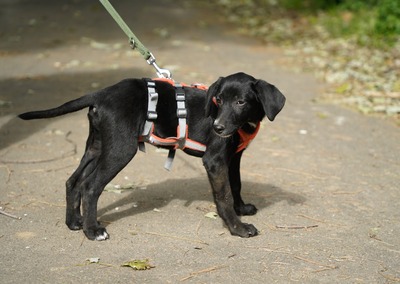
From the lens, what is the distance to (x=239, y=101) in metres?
4.89

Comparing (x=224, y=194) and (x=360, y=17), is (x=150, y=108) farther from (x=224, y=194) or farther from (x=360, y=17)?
(x=360, y=17)

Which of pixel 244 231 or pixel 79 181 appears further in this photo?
pixel 79 181

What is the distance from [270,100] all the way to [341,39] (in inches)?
353

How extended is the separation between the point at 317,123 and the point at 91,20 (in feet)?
26.3

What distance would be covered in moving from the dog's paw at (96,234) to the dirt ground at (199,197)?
5 centimetres

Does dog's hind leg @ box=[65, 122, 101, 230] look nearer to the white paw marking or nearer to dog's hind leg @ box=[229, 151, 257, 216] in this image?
the white paw marking

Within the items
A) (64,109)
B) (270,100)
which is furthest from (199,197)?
(64,109)

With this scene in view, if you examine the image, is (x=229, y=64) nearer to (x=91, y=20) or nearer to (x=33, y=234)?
(x=91, y=20)

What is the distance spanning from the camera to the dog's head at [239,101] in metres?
4.82

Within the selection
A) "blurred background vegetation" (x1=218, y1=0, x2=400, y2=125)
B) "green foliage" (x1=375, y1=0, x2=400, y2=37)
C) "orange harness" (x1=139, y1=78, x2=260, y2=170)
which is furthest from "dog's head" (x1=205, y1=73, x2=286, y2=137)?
"green foliage" (x1=375, y1=0, x2=400, y2=37)

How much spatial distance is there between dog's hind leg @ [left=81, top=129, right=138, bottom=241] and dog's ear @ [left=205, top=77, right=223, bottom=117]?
0.62 metres

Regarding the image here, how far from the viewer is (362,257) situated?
15.8 ft

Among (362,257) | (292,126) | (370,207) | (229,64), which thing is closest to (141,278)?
(362,257)

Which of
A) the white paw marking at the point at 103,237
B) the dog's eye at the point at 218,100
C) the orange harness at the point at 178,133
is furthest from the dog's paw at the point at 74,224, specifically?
the dog's eye at the point at 218,100
